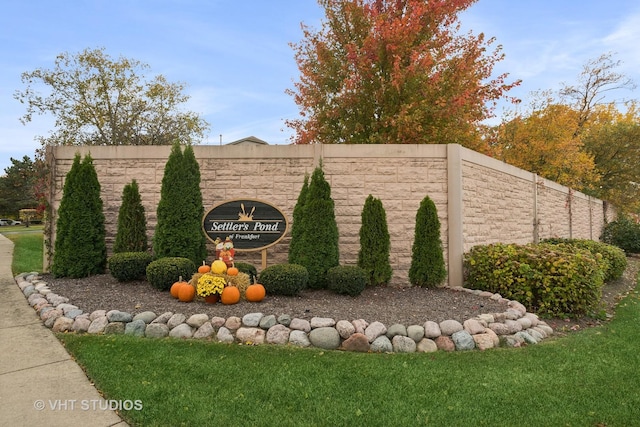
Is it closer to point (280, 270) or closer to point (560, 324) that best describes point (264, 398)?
point (280, 270)

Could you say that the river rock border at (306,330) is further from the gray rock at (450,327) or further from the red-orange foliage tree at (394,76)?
the red-orange foliage tree at (394,76)

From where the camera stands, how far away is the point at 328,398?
3.36 m

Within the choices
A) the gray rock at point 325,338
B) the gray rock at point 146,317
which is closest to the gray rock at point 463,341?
the gray rock at point 325,338

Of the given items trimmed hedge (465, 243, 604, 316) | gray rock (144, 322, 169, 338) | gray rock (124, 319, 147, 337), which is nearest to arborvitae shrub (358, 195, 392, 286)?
trimmed hedge (465, 243, 604, 316)

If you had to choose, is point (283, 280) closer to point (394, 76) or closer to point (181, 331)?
point (181, 331)

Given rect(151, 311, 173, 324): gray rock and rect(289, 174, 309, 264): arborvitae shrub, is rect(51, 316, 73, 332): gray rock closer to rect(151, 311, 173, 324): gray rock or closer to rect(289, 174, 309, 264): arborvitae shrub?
rect(151, 311, 173, 324): gray rock

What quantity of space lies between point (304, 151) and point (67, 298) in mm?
4702

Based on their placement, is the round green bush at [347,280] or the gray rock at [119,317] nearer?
the gray rock at [119,317]

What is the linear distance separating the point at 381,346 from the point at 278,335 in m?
1.21

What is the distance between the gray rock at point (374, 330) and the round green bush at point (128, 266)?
427 cm

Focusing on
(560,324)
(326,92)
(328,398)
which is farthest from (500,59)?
(328,398)

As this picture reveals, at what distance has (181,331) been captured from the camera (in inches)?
190

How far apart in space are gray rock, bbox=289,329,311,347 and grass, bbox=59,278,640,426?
7.4 inches

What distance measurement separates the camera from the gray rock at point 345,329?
4.78 metres
